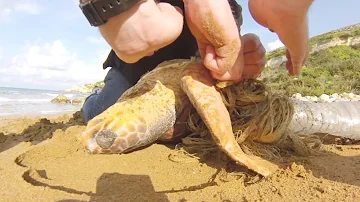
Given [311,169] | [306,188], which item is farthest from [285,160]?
[306,188]

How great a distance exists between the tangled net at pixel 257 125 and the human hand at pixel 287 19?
26.2 inches

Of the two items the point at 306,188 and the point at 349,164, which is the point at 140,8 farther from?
the point at 349,164

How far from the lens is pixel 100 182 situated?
1.60 metres

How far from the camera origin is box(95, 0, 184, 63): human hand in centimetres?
106

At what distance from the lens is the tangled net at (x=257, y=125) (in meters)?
1.90

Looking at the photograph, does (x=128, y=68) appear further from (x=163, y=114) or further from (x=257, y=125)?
(x=257, y=125)

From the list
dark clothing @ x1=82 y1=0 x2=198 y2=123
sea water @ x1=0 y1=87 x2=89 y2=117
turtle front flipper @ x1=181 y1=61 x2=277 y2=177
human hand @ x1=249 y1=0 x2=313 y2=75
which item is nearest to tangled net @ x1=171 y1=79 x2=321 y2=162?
turtle front flipper @ x1=181 y1=61 x2=277 y2=177

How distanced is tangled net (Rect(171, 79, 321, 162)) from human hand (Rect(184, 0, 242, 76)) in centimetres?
43

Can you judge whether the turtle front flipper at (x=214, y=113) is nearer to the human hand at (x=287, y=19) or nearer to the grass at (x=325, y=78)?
the human hand at (x=287, y=19)

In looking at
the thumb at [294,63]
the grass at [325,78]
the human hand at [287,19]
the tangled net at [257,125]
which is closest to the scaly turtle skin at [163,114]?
the tangled net at [257,125]

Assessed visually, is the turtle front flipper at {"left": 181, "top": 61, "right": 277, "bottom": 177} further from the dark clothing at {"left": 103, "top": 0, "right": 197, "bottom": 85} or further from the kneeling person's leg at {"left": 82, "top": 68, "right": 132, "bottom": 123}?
the kneeling person's leg at {"left": 82, "top": 68, "right": 132, "bottom": 123}

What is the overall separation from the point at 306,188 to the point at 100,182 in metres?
0.89

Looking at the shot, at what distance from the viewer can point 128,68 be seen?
277cm

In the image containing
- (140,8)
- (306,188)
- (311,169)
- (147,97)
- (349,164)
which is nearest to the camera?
(140,8)
